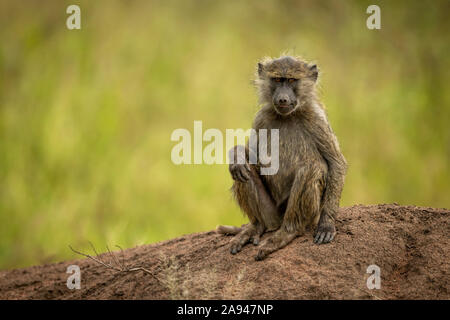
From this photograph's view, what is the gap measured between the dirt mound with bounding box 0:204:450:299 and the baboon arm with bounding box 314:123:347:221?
0.29 meters

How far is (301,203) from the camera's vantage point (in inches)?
251

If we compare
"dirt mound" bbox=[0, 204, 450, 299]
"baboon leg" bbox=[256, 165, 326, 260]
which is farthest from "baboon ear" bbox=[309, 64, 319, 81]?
"dirt mound" bbox=[0, 204, 450, 299]

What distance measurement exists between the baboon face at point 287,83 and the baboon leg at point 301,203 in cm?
80

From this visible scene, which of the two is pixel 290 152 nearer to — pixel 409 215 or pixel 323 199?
pixel 323 199

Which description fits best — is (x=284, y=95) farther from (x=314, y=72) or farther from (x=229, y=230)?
(x=229, y=230)

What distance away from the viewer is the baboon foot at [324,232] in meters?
6.11

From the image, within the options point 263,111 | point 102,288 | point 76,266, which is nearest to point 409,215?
point 263,111

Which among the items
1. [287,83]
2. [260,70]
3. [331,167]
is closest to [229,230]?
[331,167]

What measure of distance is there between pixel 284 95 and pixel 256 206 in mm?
1352

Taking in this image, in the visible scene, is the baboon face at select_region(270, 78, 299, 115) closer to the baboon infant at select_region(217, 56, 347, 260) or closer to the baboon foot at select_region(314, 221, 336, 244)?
the baboon infant at select_region(217, 56, 347, 260)

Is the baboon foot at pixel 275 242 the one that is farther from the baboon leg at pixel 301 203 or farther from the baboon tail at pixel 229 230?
the baboon tail at pixel 229 230

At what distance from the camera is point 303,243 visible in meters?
6.19
